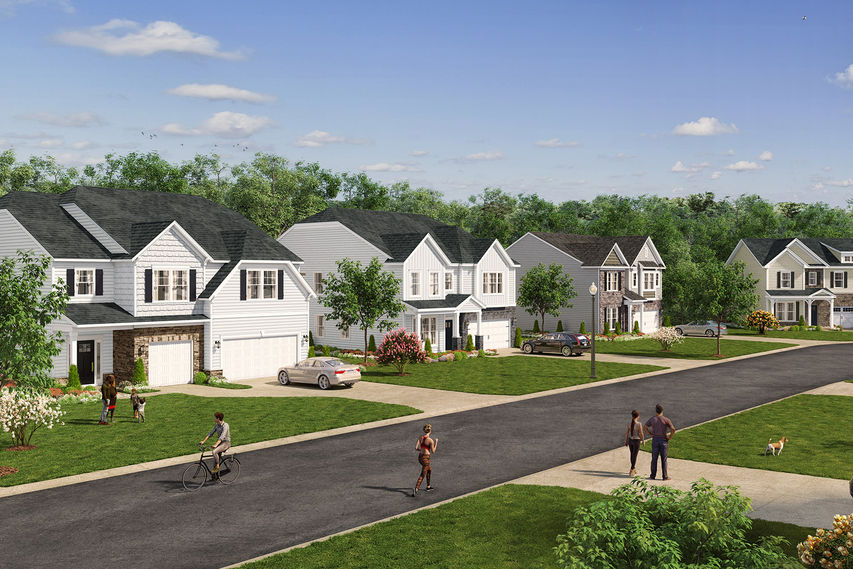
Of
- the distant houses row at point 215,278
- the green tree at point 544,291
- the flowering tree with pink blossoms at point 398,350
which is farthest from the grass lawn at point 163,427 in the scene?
the green tree at point 544,291

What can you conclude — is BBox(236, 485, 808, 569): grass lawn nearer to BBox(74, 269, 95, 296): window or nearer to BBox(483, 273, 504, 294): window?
BBox(74, 269, 95, 296): window

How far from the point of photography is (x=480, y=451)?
2286 cm

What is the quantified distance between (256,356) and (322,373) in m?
5.96

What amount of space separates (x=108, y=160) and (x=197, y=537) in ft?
237

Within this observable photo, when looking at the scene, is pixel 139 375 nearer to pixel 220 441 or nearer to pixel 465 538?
pixel 220 441

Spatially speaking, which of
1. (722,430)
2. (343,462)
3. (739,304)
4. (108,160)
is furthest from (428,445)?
(108,160)

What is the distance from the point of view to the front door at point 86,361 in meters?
35.8

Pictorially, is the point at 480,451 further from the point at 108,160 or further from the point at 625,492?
the point at 108,160

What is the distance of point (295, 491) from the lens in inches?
725

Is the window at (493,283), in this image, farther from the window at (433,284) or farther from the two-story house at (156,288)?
the two-story house at (156,288)

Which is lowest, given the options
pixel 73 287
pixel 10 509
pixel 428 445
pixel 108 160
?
pixel 10 509

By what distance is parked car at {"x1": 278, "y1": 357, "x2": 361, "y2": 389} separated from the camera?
37156 millimetres

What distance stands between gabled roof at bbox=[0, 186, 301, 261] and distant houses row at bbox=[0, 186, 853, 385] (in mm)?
90

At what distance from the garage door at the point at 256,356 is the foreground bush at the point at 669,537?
105ft
